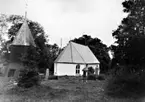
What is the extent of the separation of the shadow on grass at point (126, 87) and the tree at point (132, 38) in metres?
1.42

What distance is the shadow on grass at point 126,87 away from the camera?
10000 mm

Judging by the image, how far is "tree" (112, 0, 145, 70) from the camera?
34.6 ft

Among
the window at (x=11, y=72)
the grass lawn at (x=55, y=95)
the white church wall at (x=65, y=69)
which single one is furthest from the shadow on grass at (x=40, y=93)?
the white church wall at (x=65, y=69)

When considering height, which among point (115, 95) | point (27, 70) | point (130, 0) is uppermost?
point (130, 0)

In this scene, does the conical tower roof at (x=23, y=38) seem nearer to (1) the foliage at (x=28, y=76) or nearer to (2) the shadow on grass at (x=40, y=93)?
(1) the foliage at (x=28, y=76)

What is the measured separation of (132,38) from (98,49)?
3940 cm

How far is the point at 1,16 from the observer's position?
117 feet

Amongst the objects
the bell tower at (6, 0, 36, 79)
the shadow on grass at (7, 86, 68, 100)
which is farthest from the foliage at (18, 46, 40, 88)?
the bell tower at (6, 0, 36, 79)

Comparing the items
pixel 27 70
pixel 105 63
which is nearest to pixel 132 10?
pixel 27 70

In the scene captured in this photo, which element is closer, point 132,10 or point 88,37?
point 132,10

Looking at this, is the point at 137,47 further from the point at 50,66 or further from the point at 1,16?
the point at 1,16

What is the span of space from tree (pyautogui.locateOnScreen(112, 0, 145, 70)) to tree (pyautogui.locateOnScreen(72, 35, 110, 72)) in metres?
34.3

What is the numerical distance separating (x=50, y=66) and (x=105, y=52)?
19925 mm

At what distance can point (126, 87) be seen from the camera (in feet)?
33.7
